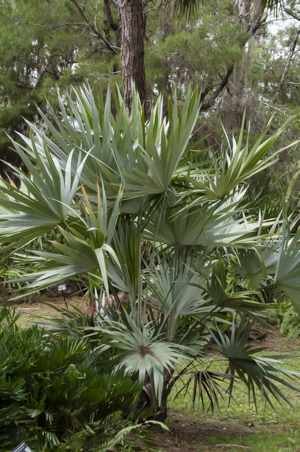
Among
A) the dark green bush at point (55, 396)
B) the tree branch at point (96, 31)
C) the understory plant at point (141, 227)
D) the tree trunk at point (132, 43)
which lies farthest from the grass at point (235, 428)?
the tree branch at point (96, 31)

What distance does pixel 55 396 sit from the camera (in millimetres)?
2266

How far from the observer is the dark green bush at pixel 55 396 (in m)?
2.13

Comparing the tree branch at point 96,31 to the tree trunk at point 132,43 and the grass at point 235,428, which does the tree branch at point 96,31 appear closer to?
the tree trunk at point 132,43

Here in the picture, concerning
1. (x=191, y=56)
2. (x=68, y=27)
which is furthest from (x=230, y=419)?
(x=68, y=27)

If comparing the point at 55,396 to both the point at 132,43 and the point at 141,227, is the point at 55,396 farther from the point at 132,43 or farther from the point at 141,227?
the point at 132,43

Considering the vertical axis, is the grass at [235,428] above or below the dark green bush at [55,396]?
below

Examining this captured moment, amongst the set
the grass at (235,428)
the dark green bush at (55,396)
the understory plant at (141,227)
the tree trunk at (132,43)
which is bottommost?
the grass at (235,428)

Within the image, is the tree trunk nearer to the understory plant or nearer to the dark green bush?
the understory plant

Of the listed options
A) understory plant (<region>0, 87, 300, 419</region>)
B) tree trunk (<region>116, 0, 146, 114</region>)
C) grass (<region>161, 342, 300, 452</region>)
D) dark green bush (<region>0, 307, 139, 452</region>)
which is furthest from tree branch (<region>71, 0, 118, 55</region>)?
dark green bush (<region>0, 307, 139, 452</region>)

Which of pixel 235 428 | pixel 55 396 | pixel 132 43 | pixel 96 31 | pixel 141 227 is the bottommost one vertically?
pixel 235 428

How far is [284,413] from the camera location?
5.01 meters

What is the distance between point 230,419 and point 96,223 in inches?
114

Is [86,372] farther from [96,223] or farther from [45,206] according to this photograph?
[45,206]

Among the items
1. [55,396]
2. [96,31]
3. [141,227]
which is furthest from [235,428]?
[96,31]
